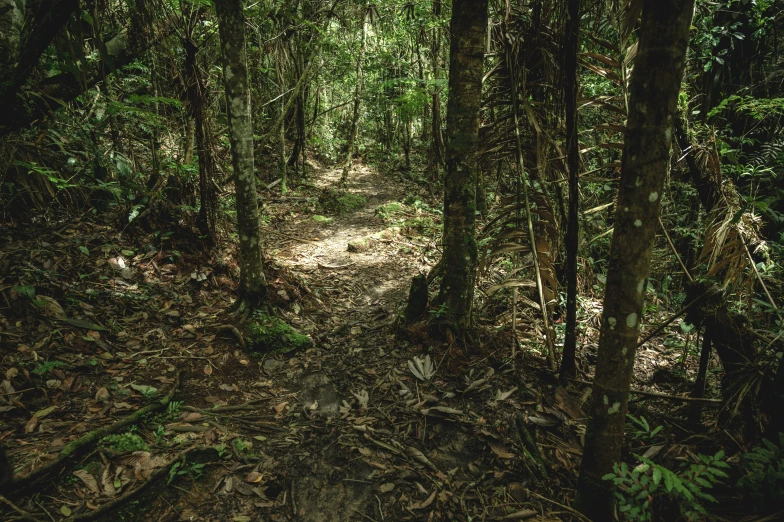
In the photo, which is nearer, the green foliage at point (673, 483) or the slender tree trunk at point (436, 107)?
the green foliage at point (673, 483)

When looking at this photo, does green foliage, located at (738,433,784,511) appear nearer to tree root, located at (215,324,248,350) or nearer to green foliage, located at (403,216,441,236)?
tree root, located at (215,324,248,350)

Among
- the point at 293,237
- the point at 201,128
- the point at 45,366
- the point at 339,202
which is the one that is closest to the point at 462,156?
the point at 201,128

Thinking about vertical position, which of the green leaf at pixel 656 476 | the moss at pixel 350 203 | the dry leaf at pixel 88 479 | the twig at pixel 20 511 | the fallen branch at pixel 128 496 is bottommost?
the fallen branch at pixel 128 496

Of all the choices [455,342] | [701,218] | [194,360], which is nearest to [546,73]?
[455,342]

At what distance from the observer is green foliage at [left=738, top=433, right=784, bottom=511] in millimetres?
2175

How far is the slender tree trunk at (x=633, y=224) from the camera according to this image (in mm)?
1917

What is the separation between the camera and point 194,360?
4355mm

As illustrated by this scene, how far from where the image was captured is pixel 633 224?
7.02 ft

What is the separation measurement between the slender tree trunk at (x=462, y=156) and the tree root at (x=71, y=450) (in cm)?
313

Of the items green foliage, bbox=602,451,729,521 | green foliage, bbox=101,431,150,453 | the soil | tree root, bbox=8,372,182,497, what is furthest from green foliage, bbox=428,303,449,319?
green foliage, bbox=101,431,150,453

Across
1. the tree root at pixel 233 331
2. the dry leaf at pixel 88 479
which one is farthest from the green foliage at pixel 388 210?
the dry leaf at pixel 88 479

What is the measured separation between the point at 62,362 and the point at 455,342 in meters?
3.93

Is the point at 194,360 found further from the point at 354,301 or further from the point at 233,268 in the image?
the point at 354,301

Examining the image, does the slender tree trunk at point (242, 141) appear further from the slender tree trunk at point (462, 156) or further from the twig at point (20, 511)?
the twig at point (20, 511)
